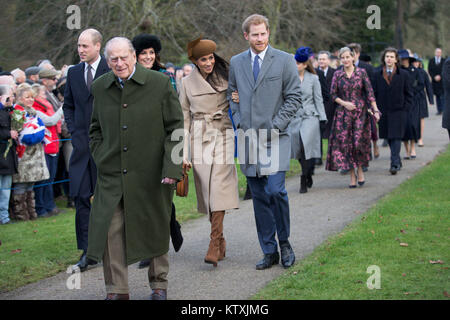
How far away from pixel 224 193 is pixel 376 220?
235 cm

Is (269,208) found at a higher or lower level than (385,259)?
higher

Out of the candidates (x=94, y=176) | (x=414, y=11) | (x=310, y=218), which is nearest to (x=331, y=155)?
→ (x=310, y=218)

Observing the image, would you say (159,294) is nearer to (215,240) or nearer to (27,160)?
(215,240)

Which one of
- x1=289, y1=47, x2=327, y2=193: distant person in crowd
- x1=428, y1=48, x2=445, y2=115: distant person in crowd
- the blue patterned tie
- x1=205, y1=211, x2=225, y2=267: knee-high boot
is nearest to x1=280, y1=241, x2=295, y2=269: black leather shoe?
x1=205, y1=211, x2=225, y2=267: knee-high boot

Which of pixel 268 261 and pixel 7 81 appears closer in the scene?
pixel 268 261

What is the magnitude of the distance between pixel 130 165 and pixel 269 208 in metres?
1.81

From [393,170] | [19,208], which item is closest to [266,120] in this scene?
[19,208]

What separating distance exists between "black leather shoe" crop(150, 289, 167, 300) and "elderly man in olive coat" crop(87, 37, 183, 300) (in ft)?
0.86

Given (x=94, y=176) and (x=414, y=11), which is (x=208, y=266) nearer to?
(x=94, y=176)

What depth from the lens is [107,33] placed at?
18812mm

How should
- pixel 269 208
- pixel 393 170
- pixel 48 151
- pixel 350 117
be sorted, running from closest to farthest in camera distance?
pixel 269 208 < pixel 48 151 < pixel 350 117 < pixel 393 170

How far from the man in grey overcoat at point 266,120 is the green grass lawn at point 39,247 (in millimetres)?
2253

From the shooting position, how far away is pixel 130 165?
5711 mm

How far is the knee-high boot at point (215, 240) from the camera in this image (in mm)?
6988
